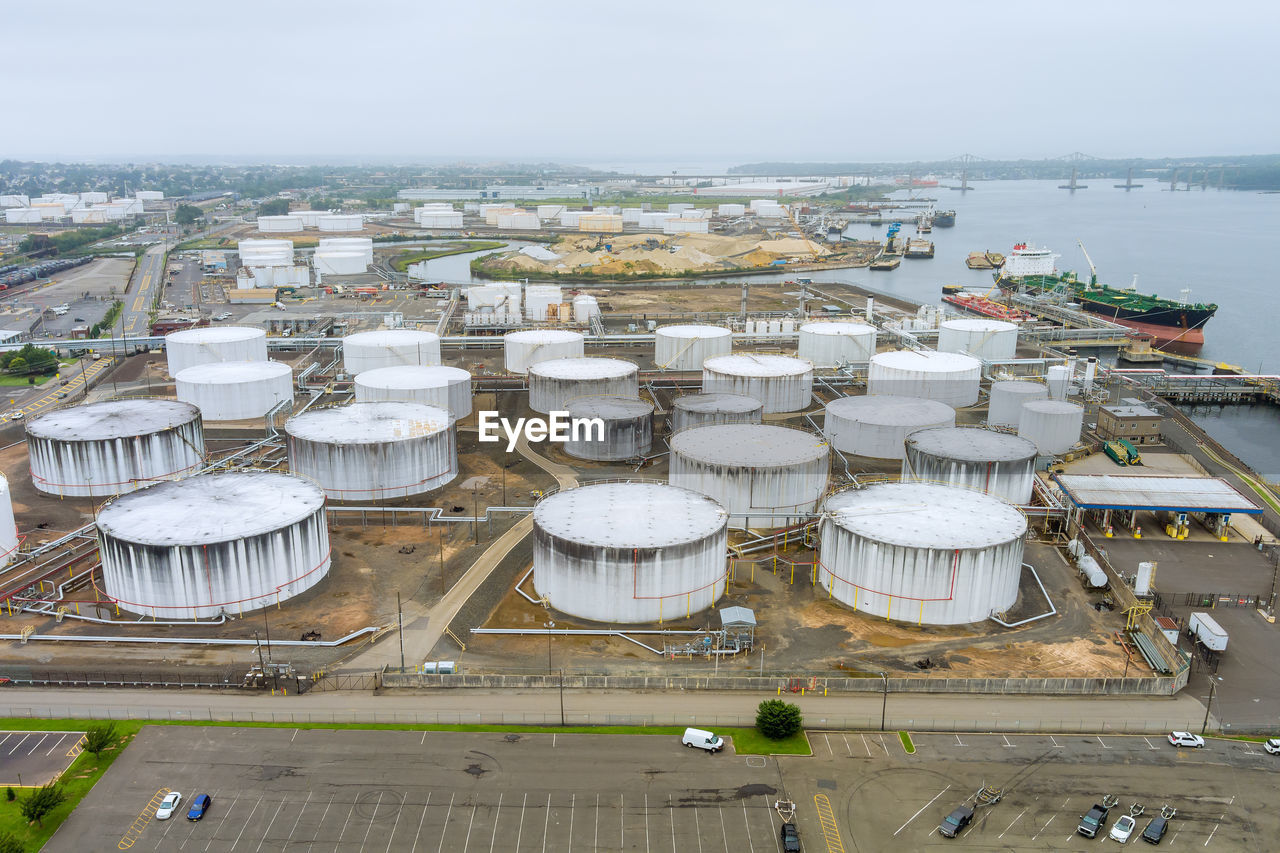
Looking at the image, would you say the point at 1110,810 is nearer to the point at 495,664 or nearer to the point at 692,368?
the point at 495,664

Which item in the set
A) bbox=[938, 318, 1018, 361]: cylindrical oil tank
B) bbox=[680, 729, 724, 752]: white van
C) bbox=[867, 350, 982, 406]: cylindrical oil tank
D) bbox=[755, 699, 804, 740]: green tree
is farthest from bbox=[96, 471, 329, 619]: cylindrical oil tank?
bbox=[938, 318, 1018, 361]: cylindrical oil tank

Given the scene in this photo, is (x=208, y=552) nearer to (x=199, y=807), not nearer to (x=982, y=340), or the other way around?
(x=199, y=807)

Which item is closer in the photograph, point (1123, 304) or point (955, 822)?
point (955, 822)

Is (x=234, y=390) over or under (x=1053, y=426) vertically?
over

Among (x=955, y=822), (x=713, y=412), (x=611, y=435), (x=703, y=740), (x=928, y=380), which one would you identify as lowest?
(x=955, y=822)

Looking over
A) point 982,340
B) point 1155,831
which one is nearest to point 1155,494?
point 1155,831

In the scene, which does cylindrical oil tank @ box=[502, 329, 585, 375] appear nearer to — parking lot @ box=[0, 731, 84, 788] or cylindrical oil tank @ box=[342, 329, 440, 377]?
cylindrical oil tank @ box=[342, 329, 440, 377]

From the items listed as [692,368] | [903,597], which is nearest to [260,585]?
[903,597]
